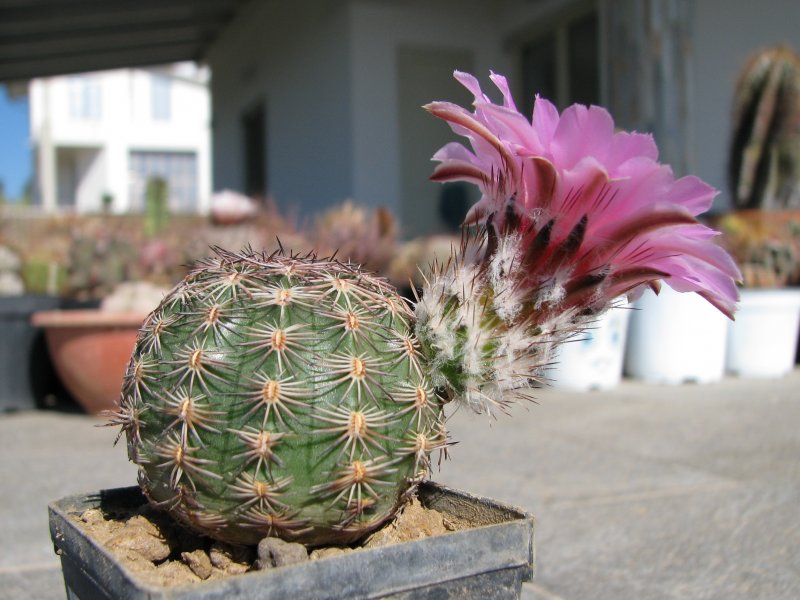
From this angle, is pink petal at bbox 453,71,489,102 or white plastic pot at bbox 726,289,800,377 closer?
pink petal at bbox 453,71,489,102

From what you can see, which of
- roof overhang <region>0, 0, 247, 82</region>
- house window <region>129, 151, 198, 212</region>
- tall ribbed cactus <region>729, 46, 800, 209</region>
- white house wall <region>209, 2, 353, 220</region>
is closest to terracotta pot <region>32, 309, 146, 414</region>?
white house wall <region>209, 2, 353, 220</region>

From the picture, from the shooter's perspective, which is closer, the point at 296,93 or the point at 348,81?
the point at 348,81

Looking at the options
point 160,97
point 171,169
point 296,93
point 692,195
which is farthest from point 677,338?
point 160,97

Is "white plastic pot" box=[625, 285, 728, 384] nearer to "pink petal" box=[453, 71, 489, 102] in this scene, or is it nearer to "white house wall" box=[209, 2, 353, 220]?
"pink petal" box=[453, 71, 489, 102]

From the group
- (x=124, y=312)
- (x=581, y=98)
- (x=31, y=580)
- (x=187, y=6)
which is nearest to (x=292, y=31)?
(x=187, y=6)

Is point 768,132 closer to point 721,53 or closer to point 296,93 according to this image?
point 721,53

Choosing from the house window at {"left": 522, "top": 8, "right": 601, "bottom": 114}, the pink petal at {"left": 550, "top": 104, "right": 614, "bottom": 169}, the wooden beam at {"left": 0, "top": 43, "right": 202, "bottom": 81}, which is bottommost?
the pink petal at {"left": 550, "top": 104, "right": 614, "bottom": 169}
